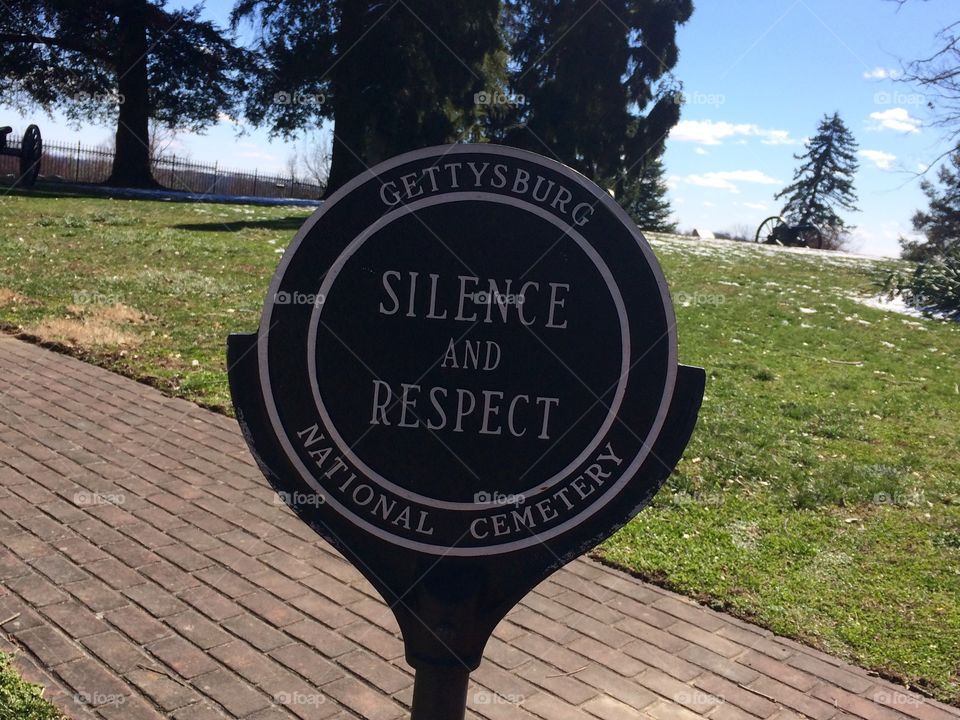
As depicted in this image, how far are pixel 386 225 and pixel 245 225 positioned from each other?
662 inches

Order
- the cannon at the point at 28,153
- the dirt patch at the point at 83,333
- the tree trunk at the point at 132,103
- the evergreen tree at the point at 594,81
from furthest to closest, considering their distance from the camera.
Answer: the evergreen tree at the point at 594,81 → the tree trunk at the point at 132,103 → the cannon at the point at 28,153 → the dirt patch at the point at 83,333

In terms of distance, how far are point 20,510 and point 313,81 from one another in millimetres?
23149

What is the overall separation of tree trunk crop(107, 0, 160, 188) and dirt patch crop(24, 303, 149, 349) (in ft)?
65.4

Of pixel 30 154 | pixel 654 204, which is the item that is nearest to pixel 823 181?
pixel 654 204

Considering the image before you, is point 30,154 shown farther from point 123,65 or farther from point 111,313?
point 111,313

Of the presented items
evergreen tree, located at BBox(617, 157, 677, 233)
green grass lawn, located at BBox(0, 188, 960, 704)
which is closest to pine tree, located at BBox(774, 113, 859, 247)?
evergreen tree, located at BBox(617, 157, 677, 233)

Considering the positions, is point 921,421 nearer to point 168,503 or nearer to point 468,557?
point 168,503

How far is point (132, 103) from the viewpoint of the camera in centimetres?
2864

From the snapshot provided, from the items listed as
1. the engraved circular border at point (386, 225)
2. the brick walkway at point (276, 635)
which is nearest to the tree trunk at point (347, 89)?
the brick walkway at point (276, 635)

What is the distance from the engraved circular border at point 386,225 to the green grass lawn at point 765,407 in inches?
100

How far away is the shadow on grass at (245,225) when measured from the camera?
17.1 m

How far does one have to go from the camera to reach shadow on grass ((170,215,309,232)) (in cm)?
1705

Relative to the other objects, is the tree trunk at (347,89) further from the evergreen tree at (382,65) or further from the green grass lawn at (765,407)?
the green grass lawn at (765,407)

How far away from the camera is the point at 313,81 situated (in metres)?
26.2
